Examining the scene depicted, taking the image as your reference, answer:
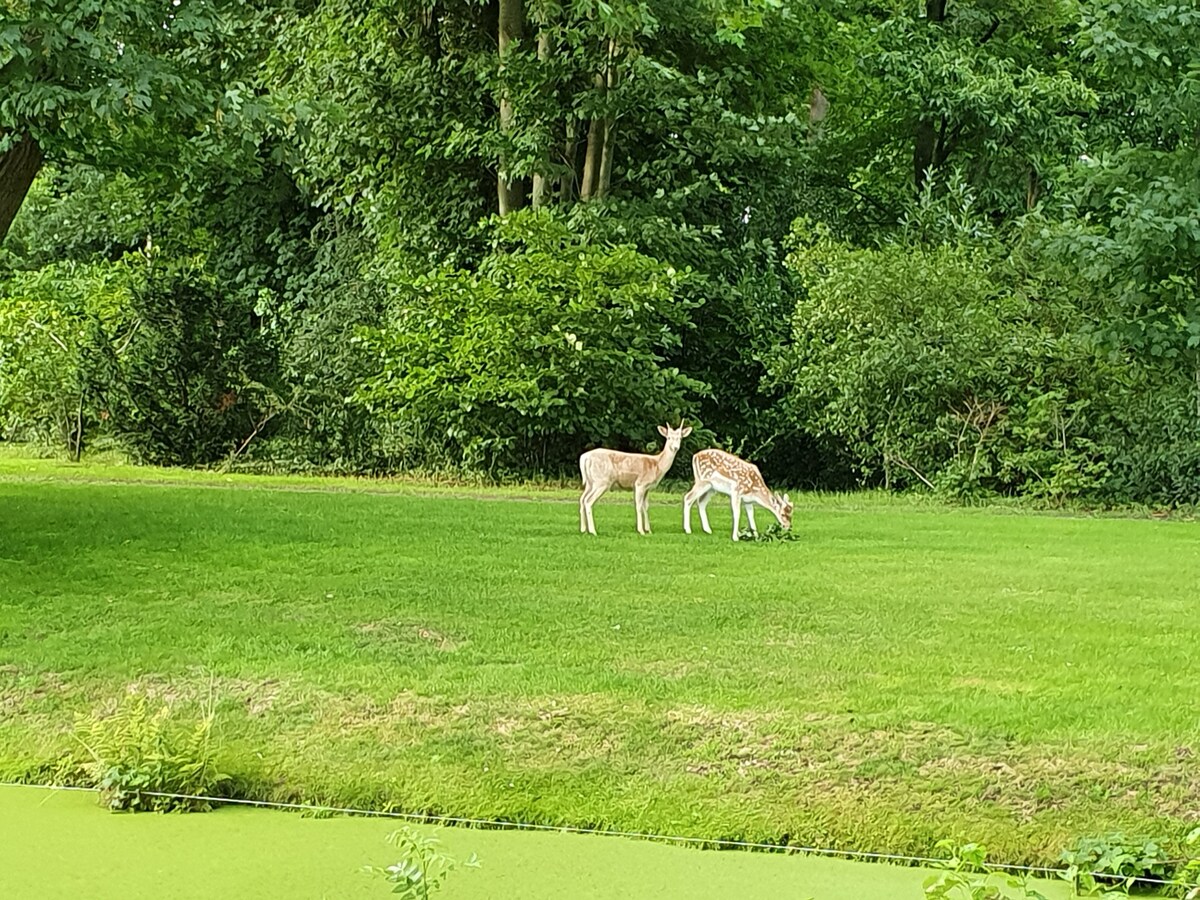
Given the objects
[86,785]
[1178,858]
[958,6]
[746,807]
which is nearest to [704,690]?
[746,807]

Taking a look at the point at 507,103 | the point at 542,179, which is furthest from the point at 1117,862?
the point at 507,103

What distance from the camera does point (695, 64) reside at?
2169cm

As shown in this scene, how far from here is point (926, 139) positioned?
87.0 ft

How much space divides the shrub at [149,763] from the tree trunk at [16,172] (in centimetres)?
603

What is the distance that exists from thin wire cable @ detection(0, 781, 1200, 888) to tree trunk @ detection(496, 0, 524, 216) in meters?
15.3

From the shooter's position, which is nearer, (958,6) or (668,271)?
(668,271)

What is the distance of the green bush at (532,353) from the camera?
18656 millimetres

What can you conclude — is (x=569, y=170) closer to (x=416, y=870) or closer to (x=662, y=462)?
(x=662, y=462)

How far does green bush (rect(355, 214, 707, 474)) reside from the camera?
18656mm

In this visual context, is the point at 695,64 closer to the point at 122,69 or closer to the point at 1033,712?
the point at 122,69

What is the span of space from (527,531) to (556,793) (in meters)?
6.74

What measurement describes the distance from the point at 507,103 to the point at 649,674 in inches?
573

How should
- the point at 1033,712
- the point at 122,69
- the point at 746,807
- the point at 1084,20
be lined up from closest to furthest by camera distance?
the point at 746,807 → the point at 1033,712 → the point at 122,69 → the point at 1084,20

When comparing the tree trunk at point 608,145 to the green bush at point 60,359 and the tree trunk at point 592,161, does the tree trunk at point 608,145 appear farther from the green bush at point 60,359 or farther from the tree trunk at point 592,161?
the green bush at point 60,359
